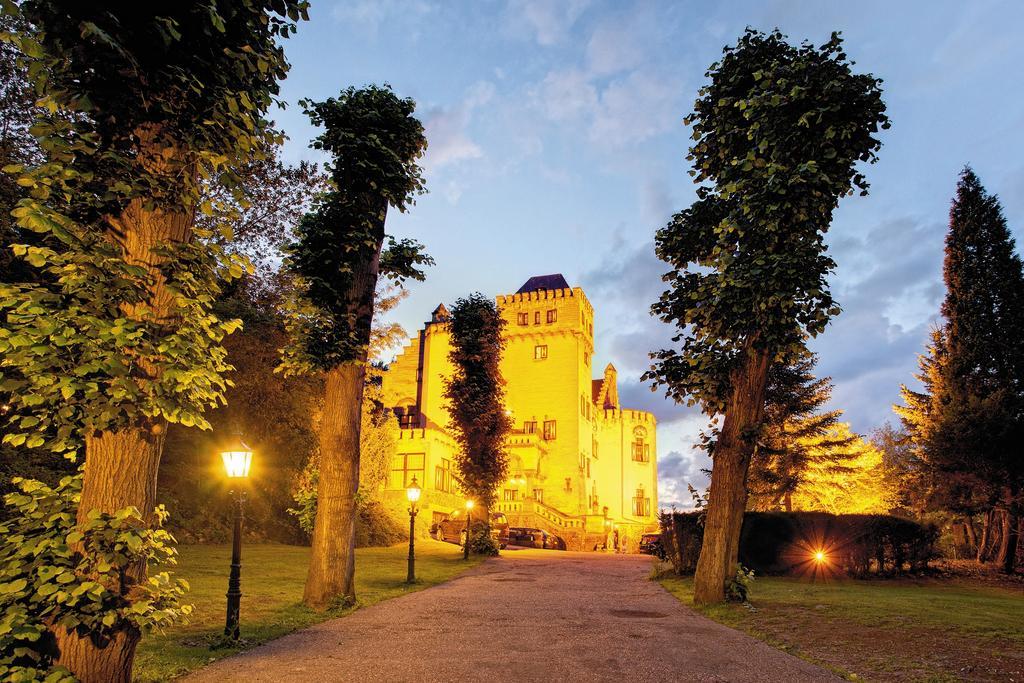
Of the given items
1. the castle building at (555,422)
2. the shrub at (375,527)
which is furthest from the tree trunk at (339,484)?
the castle building at (555,422)

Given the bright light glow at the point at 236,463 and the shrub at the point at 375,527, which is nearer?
the bright light glow at the point at 236,463

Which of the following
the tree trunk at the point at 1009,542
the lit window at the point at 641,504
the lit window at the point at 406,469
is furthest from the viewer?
the lit window at the point at 641,504

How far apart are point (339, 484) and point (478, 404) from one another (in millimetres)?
17739

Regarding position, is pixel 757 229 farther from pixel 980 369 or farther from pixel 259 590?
pixel 980 369

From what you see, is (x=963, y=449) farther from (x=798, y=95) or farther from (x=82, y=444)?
(x=82, y=444)

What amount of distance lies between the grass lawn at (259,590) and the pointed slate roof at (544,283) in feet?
122

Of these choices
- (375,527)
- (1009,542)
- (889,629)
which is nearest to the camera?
(889,629)

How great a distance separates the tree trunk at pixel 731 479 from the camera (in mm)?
13820

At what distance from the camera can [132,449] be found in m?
5.75

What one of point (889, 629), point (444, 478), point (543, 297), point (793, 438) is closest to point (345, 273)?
point (889, 629)

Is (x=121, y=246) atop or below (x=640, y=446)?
below

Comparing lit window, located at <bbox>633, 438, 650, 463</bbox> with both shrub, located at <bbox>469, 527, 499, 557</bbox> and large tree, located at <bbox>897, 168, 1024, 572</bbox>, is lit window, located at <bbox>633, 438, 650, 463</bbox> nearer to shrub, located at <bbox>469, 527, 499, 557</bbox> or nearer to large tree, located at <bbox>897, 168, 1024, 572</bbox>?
large tree, located at <bbox>897, 168, 1024, 572</bbox>

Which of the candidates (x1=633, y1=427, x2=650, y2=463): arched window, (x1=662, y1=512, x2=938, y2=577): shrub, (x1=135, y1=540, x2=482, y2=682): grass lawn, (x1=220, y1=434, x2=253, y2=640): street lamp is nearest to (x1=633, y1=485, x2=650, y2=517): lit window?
(x1=633, y1=427, x2=650, y2=463): arched window

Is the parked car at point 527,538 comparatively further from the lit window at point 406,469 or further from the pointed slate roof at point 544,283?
the pointed slate roof at point 544,283
